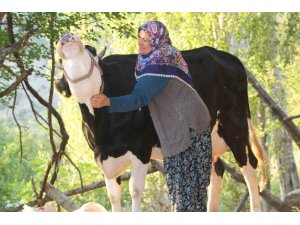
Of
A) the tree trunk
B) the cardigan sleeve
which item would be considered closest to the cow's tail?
the cardigan sleeve

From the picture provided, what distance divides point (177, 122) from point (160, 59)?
34cm

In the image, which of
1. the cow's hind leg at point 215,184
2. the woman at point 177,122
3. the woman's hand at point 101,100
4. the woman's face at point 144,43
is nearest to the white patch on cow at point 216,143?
the cow's hind leg at point 215,184

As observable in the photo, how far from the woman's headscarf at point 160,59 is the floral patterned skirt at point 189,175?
328 millimetres

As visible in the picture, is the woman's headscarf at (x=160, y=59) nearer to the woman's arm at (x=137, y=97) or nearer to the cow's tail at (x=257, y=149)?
the woman's arm at (x=137, y=97)

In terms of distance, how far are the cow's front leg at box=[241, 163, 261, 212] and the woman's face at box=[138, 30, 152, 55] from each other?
1513 millimetres

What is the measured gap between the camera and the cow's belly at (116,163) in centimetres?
423

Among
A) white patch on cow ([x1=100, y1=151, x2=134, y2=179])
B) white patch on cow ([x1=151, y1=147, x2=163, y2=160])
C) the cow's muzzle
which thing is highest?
the cow's muzzle

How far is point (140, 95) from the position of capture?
3.51 metres

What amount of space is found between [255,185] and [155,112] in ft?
4.48

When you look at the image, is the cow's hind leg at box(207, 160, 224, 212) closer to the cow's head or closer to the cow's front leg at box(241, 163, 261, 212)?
the cow's front leg at box(241, 163, 261, 212)

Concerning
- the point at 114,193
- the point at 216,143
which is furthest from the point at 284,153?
the point at 114,193

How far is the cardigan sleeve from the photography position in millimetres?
3447

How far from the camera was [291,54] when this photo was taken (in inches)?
386

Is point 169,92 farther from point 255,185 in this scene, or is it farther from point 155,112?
point 255,185
